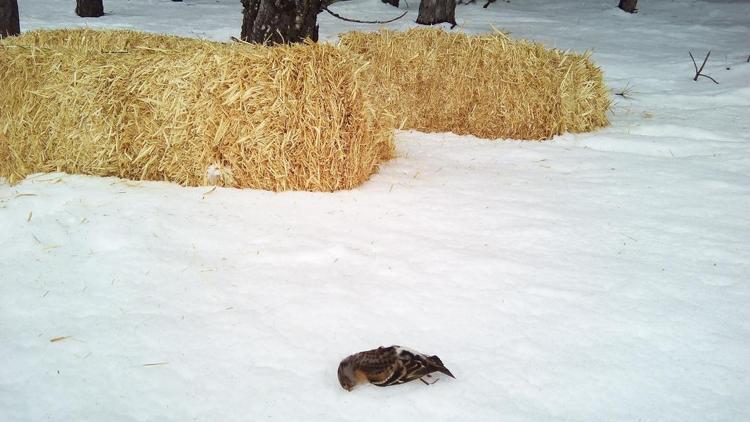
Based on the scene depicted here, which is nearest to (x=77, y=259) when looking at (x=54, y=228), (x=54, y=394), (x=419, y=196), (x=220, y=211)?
(x=54, y=228)

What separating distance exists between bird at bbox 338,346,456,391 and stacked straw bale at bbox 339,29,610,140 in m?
3.22

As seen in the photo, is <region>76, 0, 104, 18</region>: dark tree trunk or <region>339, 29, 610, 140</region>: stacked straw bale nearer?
<region>339, 29, 610, 140</region>: stacked straw bale

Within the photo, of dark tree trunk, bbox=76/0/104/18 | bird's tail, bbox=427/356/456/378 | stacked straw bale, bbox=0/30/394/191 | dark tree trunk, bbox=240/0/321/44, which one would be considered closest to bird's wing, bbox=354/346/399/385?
bird's tail, bbox=427/356/456/378

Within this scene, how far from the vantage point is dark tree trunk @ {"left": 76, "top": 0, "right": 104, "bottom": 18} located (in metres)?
10.4

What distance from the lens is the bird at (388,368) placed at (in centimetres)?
183

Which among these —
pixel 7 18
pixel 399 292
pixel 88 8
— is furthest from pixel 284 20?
pixel 88 8

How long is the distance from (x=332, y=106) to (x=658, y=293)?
2039 mm

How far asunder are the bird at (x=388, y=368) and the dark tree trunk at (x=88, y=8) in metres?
10.6

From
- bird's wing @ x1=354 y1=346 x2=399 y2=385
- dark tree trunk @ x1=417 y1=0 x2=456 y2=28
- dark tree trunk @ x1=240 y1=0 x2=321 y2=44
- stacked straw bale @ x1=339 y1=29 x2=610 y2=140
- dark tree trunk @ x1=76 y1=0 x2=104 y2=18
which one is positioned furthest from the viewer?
dark tree trunk @ x1=76 y1=0 x2=104 y2=18

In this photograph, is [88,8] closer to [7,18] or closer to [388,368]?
[7,18]

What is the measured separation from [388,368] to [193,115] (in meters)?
2.41

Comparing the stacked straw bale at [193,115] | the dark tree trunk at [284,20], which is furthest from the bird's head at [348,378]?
the dark tree trunk at [284,20]

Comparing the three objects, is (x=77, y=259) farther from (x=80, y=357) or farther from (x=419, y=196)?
(x=419, y=196)

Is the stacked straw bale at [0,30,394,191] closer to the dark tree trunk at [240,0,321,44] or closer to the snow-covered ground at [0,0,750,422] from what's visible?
the snow-covered ground at [0,0,750,422]
